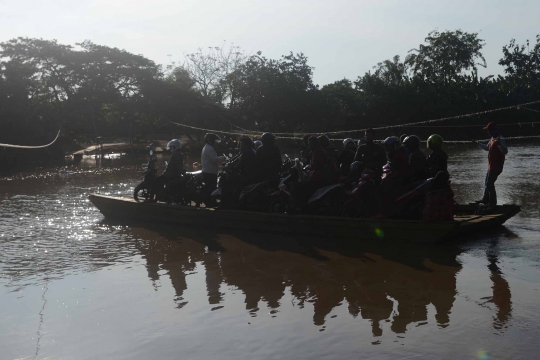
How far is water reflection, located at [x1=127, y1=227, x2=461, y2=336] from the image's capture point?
20.7 ft

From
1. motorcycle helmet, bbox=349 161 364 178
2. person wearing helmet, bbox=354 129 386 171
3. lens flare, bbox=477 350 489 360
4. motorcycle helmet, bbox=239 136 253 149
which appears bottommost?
lens flare, bbox=477 350 489 360

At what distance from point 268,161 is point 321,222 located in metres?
1.61

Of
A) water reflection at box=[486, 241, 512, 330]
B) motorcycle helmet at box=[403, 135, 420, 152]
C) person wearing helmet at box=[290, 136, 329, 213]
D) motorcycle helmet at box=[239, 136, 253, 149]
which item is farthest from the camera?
motorcycle helmet at box=[239, 136, 253, 149]

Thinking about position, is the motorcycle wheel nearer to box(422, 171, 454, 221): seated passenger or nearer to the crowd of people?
A: the crowd of people

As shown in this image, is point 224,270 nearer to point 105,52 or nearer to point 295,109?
point 295,109

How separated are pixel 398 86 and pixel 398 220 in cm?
3667

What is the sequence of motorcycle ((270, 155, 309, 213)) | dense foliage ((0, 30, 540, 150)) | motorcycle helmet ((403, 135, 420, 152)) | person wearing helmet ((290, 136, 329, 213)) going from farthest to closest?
dense foliage ((0, 30, 540, 150))
motorcycle ((270, 155, 309, 213))
person wearing helmet ((290, 136, 329, 213))
motorcycle helmet ((403, 135, 420, 152))

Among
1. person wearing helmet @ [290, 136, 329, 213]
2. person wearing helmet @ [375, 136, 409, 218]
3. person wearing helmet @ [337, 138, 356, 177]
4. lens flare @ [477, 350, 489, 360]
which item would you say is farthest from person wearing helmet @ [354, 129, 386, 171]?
lens flare @ [477, 350, 489, 360]

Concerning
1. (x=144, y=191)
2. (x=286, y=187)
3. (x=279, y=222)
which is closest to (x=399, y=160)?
(x=286, y=187)

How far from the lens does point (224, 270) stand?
321 inches

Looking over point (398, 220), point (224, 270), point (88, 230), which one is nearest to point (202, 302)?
point (224, 270)

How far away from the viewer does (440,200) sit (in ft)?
28.1

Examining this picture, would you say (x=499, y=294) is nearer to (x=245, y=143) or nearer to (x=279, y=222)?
(x=279, y=222)

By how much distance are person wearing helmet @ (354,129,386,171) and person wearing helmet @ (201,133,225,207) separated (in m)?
2.88
